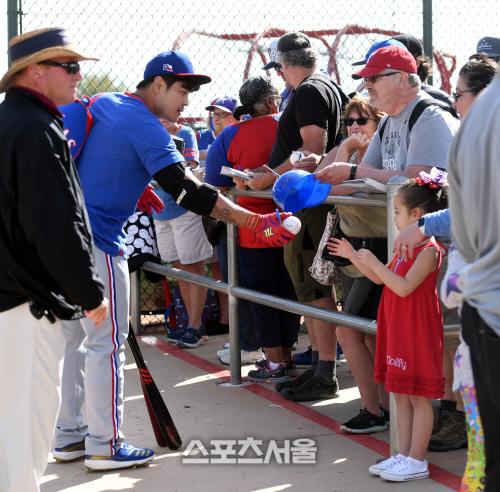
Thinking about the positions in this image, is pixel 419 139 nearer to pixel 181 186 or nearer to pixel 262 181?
pixel 181 186

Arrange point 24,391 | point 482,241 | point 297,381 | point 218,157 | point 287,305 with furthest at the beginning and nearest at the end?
point 218,157, point 297,381, point 287,305, point 24,391, point 482,241

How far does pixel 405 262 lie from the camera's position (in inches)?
159

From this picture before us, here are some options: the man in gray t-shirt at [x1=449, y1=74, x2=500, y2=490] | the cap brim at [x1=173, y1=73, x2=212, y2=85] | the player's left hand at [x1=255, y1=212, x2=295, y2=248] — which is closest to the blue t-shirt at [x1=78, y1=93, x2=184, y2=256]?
the cap brim at [x1=173, y1=73, x2=212, y2=85]

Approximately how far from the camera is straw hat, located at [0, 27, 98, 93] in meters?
3.45

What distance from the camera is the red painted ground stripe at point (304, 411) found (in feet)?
13.5

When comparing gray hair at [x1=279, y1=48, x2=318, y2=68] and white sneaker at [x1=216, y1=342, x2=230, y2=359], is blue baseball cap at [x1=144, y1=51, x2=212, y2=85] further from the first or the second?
white sneaker at [x1=216, y1=342, x2=230, y2=359]

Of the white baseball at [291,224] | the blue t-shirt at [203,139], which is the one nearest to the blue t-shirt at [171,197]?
the blue t-shirt at [203,139]

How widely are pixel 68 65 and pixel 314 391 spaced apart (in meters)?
2.53

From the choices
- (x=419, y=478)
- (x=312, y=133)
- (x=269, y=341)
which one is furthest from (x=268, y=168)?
(x=419, y=478)

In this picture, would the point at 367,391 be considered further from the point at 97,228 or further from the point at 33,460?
the point at 33,460

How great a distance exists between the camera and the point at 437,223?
3674 millimetres

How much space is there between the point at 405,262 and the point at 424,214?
0.21 metres

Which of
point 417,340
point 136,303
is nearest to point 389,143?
point 417,340

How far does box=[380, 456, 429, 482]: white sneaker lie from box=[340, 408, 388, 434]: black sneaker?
67cm
